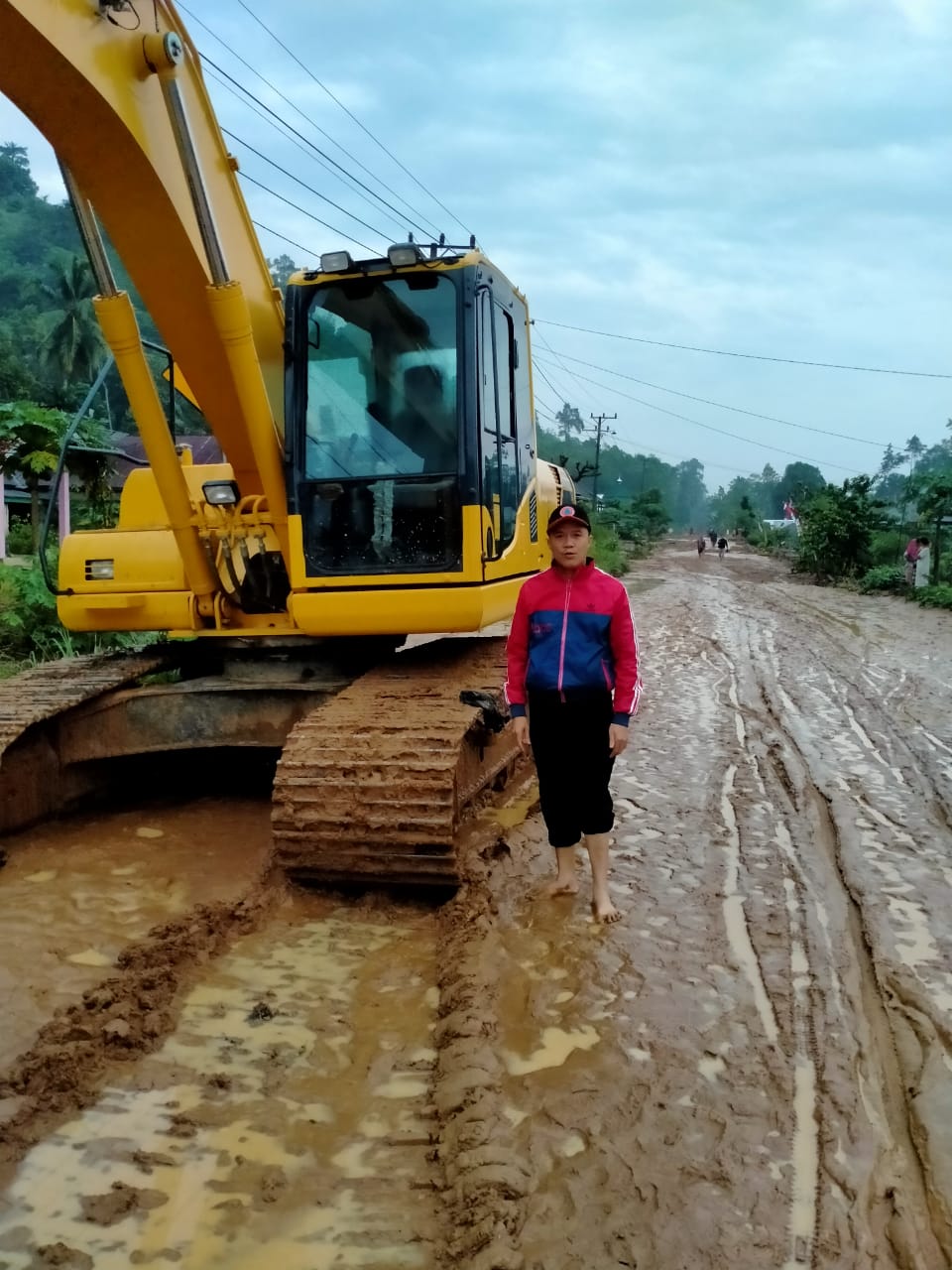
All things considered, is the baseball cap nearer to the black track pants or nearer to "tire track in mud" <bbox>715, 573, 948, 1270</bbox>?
the black track pants

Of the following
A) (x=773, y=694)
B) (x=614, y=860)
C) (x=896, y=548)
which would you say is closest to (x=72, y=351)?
(x=896, y=548)

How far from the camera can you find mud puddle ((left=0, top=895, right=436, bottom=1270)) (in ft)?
8.16

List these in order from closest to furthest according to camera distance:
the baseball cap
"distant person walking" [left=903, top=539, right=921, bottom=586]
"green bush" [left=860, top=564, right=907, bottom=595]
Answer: the baseball cap → "distant person walking" [left=903, top=539, right=921, bottom=586] → "green bush" [left=860, top=564, right=907, bottom=595]

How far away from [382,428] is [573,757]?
76.0 inches

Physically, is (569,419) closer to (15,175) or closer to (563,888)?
(15,175)

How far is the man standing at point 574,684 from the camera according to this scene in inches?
168

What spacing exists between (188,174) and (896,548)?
1040 inches

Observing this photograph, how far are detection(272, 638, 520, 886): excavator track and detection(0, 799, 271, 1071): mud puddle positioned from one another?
415 millimetres

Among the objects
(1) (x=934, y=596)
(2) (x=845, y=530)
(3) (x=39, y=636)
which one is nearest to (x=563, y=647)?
(3) (x=39, y=636)

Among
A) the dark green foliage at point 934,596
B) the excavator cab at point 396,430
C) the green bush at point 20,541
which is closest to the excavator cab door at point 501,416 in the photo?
the excavator cab at point 396,430

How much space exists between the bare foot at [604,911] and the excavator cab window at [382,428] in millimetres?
1706

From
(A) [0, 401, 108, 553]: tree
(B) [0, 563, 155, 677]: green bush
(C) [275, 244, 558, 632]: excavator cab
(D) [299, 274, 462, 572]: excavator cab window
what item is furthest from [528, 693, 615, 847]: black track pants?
(A) [0, 401, 108, 553]: tree

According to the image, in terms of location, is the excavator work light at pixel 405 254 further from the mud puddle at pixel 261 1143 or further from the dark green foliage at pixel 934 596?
the dark green foliage at pixel 934 596

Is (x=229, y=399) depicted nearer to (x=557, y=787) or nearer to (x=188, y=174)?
(x=188, y=174)
